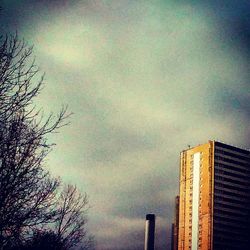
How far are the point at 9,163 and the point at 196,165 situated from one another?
449 feet

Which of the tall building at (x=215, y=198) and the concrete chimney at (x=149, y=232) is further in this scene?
the concrete chimney at (x=149, y=232)

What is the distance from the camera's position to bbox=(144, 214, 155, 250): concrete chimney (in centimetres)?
15862

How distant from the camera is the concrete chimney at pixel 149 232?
158625 millimetres

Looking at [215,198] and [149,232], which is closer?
[215,198]

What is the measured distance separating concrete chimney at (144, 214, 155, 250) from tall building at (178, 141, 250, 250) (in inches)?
627

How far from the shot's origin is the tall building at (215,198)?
13862cm

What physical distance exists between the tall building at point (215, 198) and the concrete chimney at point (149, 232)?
52.3 ft

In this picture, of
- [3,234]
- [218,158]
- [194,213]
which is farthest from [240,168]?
[3,234]

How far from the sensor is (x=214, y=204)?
139 meters

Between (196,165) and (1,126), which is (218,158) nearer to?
(196,165)

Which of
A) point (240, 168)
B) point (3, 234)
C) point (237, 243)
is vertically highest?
point (240, 168)

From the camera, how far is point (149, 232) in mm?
162875

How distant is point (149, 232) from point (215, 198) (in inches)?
1401

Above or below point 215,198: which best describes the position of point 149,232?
below
